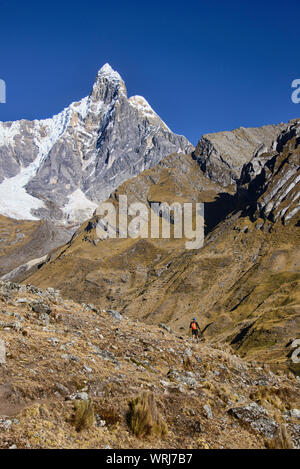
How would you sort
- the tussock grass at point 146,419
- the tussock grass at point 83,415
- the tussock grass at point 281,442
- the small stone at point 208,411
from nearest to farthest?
the tussock grass at point 83,415 < the tussock grass at point 146,419 < the tussock grass at point 281,442 < the small stone at point 208,411

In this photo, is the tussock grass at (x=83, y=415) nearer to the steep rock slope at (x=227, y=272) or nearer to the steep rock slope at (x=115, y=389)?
the steep rock slope at (x=115, y=389)

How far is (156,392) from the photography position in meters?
13.4

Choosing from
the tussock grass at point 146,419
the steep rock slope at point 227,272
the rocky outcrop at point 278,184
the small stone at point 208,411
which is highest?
the rocky outcrop at point 278,184

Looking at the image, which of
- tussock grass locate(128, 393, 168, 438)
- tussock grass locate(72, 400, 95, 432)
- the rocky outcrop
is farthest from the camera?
the rocky outcrop

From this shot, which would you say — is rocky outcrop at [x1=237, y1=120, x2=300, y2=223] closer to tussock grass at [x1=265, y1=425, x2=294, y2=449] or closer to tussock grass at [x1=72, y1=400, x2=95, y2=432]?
tussock grass at [x1=265, y1=425, x2=294, y2=449]

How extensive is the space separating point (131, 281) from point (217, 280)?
3712cm

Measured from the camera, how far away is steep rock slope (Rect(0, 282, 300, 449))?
10.3 metres

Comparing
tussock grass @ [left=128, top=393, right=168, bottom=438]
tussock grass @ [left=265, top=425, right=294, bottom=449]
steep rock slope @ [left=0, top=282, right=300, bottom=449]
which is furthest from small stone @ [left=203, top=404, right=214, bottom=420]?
Answer: tussock grass @ [left=128, top=393, right=168, bottom=438]

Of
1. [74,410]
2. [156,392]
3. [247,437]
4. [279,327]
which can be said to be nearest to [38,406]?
[74,410]

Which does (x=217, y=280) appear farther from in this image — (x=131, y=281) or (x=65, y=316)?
(x=65, y=316)

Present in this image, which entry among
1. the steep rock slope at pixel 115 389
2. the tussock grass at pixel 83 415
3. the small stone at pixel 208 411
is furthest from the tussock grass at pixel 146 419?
the small stone at pixel 208 411

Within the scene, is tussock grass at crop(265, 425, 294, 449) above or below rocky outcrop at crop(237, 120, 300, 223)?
below

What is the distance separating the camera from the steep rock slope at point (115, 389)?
10.3 m

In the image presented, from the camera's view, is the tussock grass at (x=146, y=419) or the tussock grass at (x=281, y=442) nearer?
the tussock grass at (x=146, y=419)
